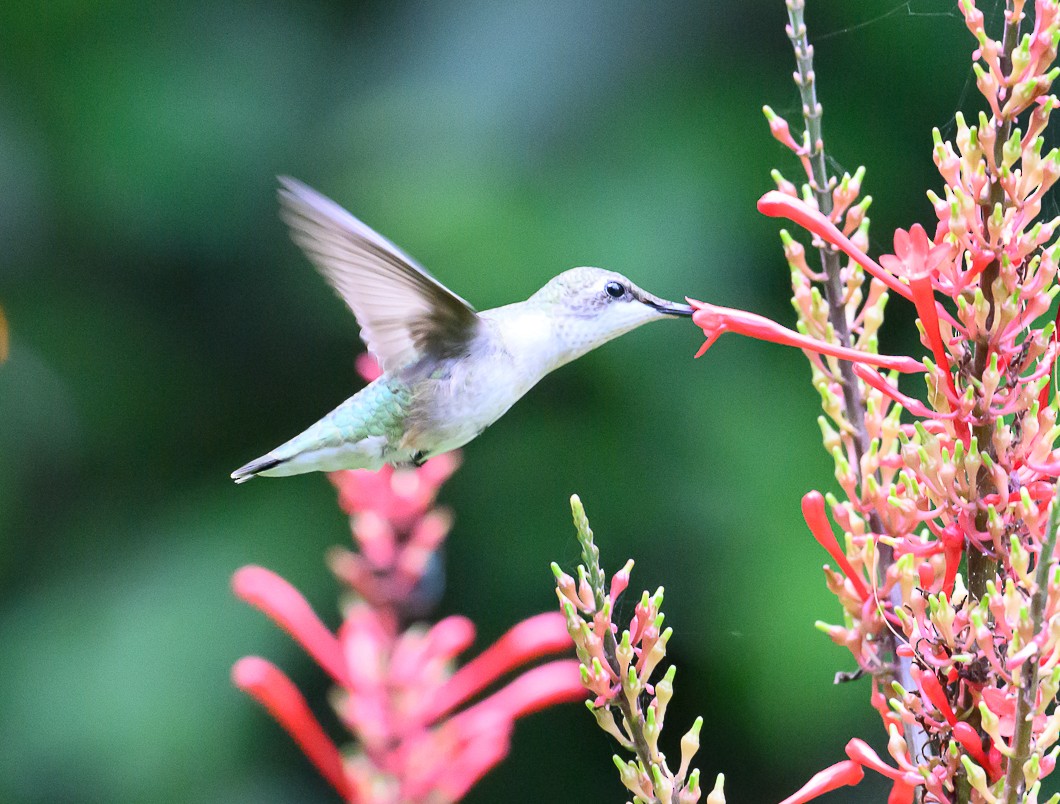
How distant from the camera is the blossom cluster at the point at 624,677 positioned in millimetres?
1171

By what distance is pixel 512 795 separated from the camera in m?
4.08

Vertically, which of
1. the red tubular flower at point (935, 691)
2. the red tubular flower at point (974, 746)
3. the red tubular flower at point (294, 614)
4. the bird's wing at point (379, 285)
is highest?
the bird's wing at point (379, 285)

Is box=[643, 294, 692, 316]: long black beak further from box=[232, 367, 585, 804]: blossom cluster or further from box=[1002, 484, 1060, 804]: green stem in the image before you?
box=[1002, 484, 1060, 804]: green stem

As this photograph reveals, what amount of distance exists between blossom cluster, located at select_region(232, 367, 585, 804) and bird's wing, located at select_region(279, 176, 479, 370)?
0.29 m

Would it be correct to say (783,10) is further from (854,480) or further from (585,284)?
(854,480)

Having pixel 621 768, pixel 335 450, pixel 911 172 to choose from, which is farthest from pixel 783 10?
pixel 621 768

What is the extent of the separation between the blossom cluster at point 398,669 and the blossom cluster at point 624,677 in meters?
0.38

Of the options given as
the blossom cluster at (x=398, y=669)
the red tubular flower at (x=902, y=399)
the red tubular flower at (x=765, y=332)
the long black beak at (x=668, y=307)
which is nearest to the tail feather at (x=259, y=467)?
the blossom cluster at (x=398, y=669)

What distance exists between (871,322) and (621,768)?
0.67m

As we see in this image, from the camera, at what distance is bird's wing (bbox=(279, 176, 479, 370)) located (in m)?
1.81

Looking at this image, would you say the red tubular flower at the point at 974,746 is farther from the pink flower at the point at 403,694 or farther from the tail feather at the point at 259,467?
the tail feather at the point at 259,467

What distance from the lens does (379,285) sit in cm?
207

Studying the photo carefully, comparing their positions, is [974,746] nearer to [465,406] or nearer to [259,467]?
[465,406]

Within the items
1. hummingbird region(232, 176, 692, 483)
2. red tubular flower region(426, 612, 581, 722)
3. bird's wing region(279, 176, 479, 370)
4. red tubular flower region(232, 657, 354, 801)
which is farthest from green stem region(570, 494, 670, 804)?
hummingbird region(232, 176, 692, 483)
